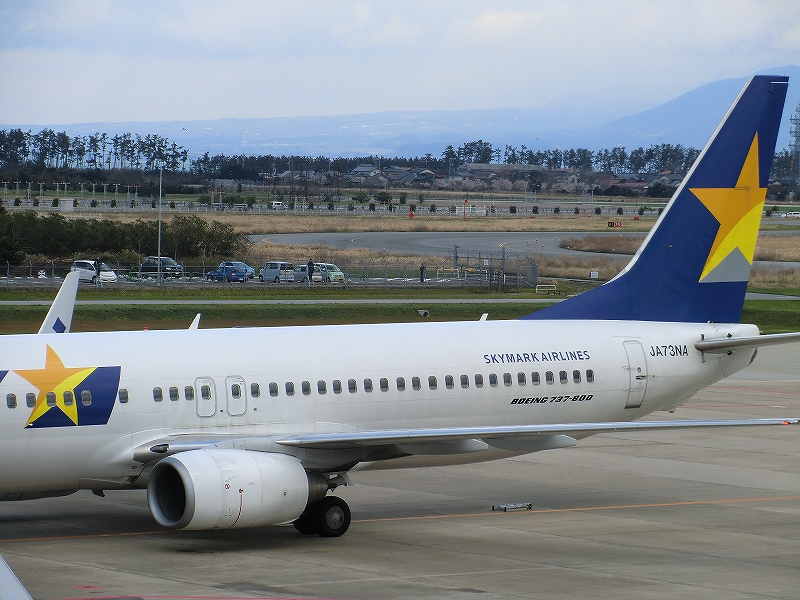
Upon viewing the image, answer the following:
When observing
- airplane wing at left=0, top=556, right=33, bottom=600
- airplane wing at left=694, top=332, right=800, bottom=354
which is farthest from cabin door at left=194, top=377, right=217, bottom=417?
airplane wing at left=694, top=332, right=800, bottom=354

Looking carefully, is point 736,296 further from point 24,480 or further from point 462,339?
point 24,480

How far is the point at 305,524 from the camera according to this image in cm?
2216

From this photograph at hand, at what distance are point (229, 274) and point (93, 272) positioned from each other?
11.5 m

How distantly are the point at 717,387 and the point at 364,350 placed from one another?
27929mm

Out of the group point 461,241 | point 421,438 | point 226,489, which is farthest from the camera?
point 461,241

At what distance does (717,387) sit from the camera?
4778 cm

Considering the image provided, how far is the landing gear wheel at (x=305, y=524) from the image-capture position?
22.0 metres

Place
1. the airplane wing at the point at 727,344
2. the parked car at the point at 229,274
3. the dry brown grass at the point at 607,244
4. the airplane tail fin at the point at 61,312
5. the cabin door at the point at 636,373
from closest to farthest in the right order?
1. the cabin door at the point at 636,373
2. the airplane wing at the point at 727,344
3. the airplane tail fin at the point at 61,312
4. the parked car at the point at 229,274
5. the dry brown grass at the point at 607,244

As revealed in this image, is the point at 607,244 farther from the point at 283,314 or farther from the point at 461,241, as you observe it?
the point at 283,314

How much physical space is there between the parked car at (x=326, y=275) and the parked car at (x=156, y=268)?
10530 millimetres

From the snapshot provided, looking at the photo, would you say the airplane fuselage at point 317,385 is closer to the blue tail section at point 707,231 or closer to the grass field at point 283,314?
the blue tail section at point 707,231

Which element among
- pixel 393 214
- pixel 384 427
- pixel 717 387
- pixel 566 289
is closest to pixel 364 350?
pixel 384 427

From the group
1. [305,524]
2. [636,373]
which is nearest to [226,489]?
[305,524]

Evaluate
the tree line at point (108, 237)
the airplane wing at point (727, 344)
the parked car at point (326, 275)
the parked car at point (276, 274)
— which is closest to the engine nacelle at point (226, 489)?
the airplane wing at point (727, 344)
